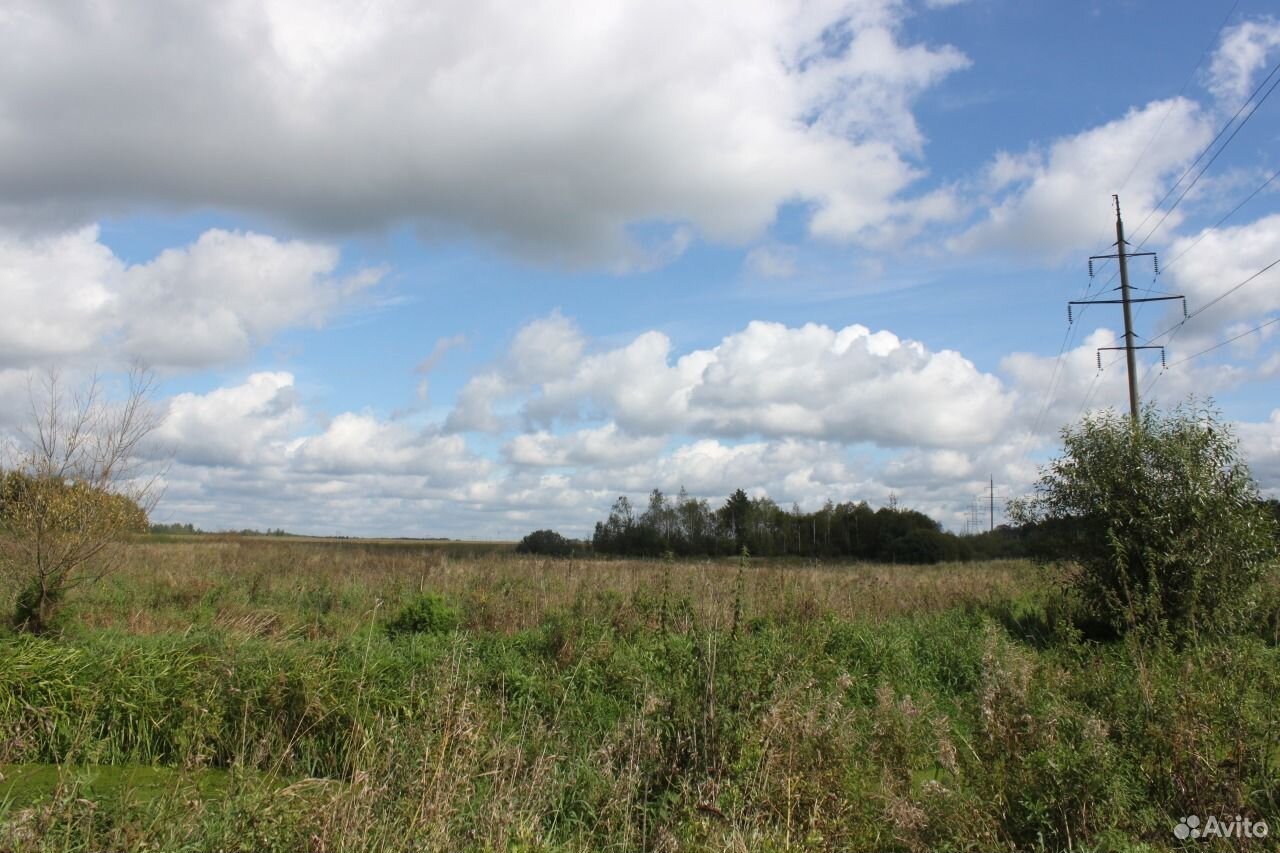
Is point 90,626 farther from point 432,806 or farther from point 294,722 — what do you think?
point 432,806

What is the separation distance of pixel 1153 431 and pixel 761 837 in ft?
44.8

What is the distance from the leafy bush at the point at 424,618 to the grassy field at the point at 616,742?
68cm

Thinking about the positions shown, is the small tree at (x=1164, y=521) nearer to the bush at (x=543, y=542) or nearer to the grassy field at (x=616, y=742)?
the grassy field at (x=616, y=742)

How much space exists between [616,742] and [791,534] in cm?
6873

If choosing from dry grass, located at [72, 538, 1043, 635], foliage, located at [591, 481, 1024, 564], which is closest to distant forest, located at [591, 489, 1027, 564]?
foliage, located at [591, 481, 1024, 564]

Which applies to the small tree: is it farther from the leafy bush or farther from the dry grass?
the leafy bush

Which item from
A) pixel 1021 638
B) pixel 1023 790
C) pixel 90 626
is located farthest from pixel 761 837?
pixel 90 626

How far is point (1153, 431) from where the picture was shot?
52.4 ft

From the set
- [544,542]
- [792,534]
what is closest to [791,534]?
[792,534]

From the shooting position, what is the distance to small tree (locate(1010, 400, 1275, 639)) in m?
14.4

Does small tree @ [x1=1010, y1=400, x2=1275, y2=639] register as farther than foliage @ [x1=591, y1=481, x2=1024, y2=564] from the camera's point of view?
No

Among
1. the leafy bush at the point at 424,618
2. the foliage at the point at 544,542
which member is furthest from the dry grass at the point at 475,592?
the foliage at the point at 544,542

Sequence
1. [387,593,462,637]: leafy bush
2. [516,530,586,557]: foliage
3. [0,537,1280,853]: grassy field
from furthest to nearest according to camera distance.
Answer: [516,530,586,557]: foliage → [387,593,462,637]: leafy bush → [0,537,1280,853]: grassy field

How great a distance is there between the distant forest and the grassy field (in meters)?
44.4
